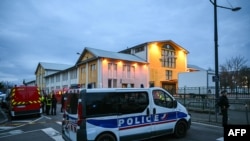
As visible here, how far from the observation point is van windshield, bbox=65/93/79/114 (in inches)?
320

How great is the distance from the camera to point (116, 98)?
8.37 meters

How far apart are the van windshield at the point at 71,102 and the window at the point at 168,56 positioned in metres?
42.3

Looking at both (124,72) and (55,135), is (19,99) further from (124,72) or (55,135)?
(124,72)

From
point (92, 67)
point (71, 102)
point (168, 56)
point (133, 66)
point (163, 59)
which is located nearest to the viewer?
point (71, 102)

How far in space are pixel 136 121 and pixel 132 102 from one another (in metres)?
0.67

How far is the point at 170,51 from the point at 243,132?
152ft

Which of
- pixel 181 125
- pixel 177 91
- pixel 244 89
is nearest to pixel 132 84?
pixel 177 91

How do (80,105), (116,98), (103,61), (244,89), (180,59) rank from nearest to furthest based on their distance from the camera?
(80,105), (116,98), (244,89), (103,61), (180,59)

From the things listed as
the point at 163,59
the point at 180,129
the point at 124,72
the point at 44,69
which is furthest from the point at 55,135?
the point at 44,69

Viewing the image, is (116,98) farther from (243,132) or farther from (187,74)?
(187,74)

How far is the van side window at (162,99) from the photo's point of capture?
943 centimetres

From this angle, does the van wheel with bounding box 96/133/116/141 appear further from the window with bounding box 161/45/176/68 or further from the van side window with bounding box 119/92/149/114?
the window with bounding box 161/45/176/68

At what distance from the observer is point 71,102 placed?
8.55 meters

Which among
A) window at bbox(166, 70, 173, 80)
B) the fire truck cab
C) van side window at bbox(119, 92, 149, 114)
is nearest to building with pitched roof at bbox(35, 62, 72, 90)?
window at bbox(166, 70, 173, 80)
